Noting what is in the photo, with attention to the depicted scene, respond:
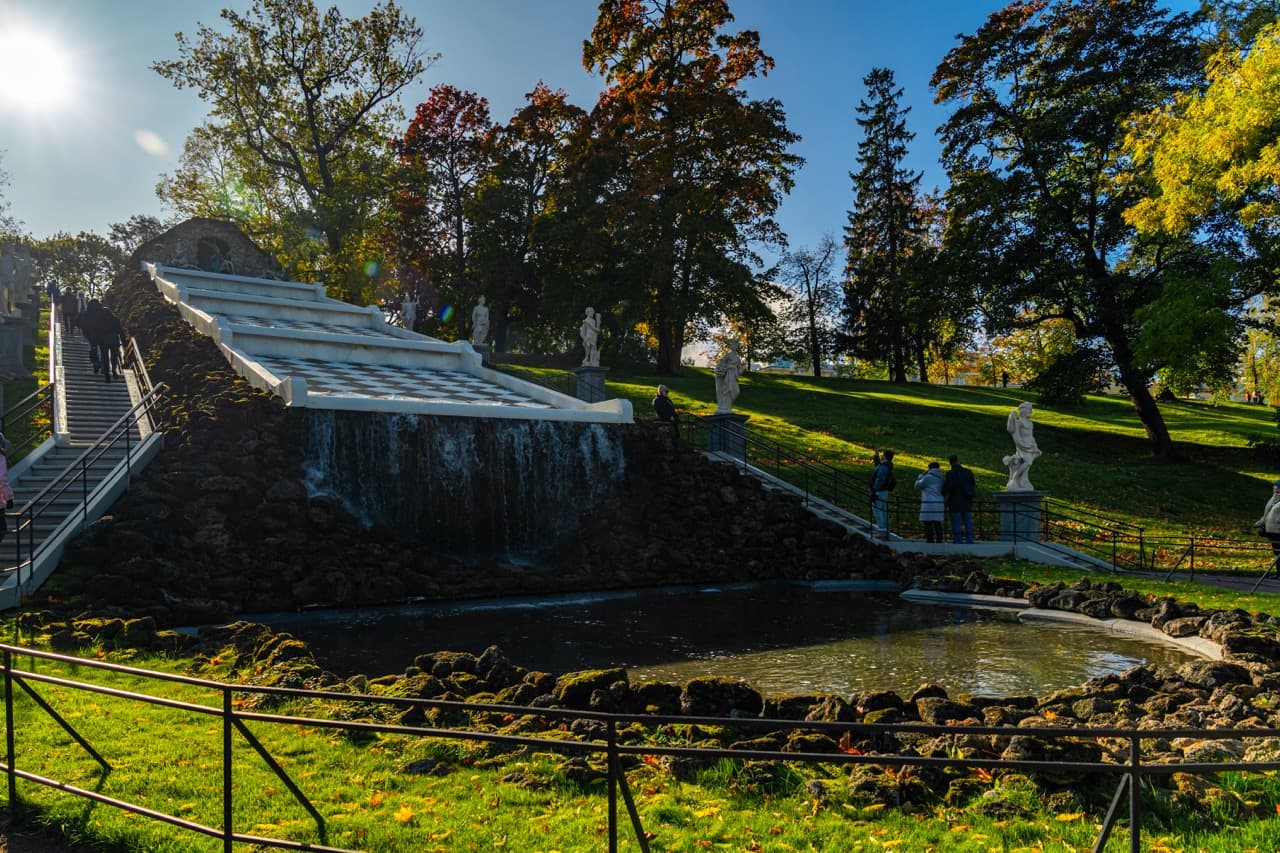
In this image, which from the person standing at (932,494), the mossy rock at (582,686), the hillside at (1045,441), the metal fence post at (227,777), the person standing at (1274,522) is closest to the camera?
the metal fence post at (227,777)

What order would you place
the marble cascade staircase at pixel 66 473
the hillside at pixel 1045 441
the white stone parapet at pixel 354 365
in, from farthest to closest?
1. the hillside at pixel 1045 441
2. the white stone parapet at pixel 354 365
3. the marble cascade staircase at pixel 66 473

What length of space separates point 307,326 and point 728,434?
1502 cm

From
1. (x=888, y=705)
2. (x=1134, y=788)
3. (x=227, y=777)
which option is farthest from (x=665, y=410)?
(x=1134, y=788)

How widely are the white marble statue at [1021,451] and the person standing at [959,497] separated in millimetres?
903

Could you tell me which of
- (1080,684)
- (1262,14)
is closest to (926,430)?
(1262,14)

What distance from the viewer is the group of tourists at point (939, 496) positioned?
728 inches

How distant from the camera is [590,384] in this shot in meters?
28.1

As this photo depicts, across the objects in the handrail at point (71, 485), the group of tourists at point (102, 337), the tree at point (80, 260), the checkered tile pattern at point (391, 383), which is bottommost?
the handrail at point (71, 485)

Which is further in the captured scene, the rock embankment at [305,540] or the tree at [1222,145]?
the tree at [1222,145]

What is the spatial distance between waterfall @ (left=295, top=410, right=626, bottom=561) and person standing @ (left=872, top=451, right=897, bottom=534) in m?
5.75

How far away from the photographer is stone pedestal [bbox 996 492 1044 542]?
18.7 m

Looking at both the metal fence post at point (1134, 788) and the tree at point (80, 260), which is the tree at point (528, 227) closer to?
the metal fence post at point (1134, 788)

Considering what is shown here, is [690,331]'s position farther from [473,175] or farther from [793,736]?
[793,736]

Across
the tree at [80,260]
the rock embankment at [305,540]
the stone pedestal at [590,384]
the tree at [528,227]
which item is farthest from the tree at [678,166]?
the tree at [80,260]
